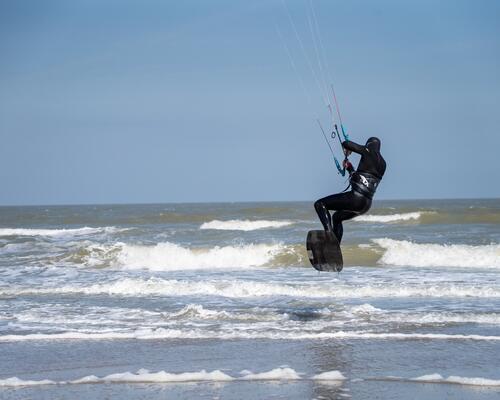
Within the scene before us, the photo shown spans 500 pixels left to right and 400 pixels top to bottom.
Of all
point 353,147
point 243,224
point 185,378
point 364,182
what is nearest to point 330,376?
point 185,378

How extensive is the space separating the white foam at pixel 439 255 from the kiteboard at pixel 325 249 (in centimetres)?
1230

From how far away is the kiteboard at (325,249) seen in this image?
434 inches

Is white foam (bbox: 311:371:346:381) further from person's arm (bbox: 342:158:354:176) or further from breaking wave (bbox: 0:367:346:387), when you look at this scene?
person's arm (bbox: 342:158:354:176)

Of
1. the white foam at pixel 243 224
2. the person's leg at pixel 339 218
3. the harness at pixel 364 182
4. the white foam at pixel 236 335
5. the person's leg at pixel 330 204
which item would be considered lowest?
the white foam at pixel 236 335

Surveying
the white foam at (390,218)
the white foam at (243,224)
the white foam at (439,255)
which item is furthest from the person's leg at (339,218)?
the white foam at (390,218)

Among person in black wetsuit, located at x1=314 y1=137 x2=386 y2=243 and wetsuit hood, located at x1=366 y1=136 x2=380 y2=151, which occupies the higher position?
wetsuit hood, located at x1=366 y1=136 x2=380 y2=151

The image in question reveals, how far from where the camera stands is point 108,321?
12438mm

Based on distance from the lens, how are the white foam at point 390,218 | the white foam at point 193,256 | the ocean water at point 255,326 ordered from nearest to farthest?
1. the ocean water at point 255,326
2. the white foam at point 193,256
3. the white foam at point 390,218

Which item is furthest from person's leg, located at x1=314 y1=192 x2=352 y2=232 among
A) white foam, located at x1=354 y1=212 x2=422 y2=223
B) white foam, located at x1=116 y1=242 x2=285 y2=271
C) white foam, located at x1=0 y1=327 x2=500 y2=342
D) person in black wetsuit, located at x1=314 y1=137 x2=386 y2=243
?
white foam, located at x1=354 y1=212 x2=422 y2=223

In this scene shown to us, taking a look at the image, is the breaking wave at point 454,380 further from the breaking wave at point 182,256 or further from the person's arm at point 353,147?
the breaking wave at point 182,256

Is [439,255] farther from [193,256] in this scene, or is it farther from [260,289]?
[260,289]

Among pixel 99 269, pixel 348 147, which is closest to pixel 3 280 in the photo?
pixel 99 269

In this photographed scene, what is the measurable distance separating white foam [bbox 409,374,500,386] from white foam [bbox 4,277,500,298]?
23.8 feet

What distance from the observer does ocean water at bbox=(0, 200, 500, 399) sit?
7.70 meters
